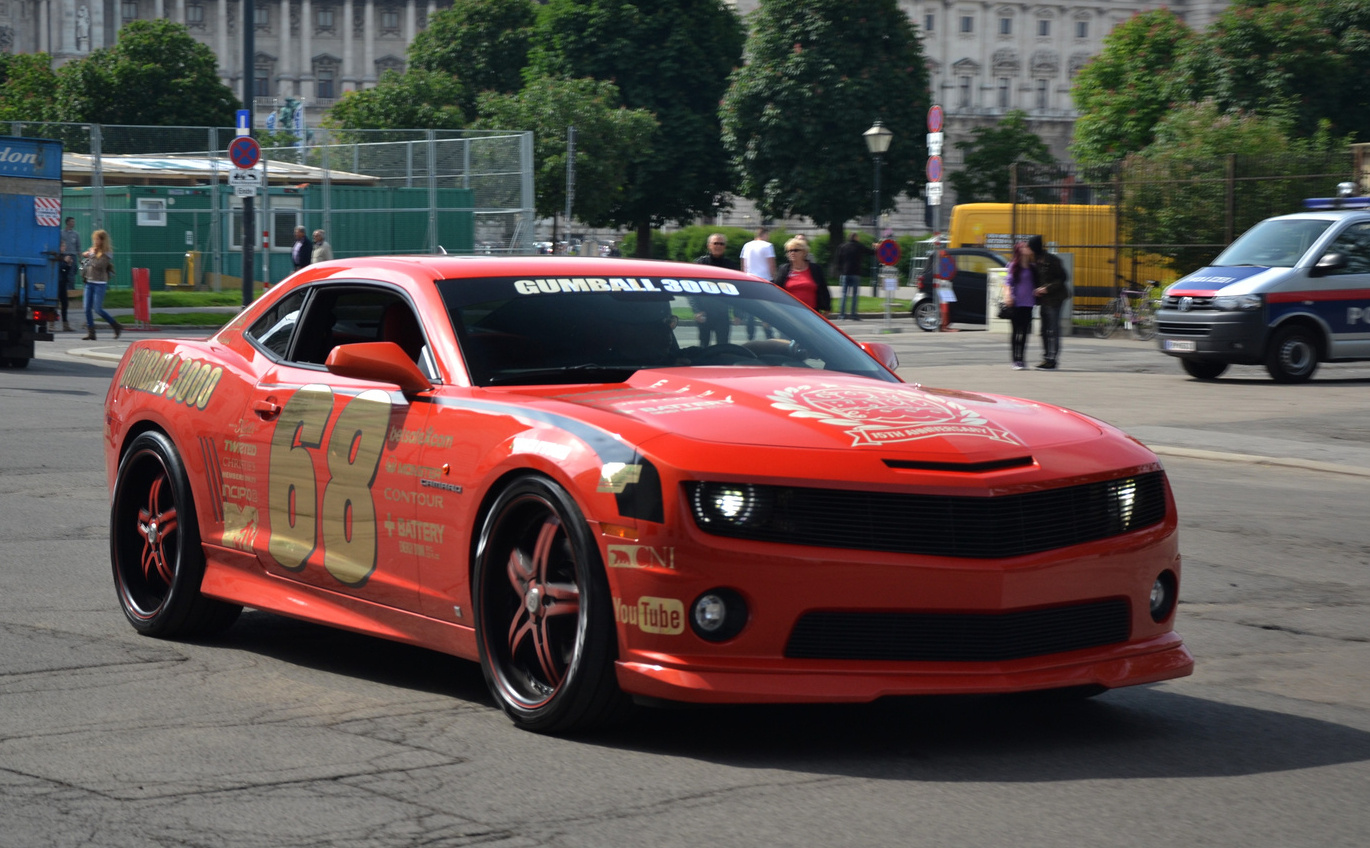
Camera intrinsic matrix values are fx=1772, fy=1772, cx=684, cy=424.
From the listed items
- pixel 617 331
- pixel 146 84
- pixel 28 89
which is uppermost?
pixel 146 84

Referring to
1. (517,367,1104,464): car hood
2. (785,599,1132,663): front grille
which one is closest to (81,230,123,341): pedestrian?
(517,367,1104,464): car hood

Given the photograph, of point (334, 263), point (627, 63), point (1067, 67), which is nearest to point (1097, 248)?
point (334, 263)

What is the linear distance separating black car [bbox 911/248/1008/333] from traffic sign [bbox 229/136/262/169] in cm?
1489

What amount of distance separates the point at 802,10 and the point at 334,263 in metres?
63.0

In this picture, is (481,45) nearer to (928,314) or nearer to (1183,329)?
(928,314)

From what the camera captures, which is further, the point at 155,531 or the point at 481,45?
the point at 481,45

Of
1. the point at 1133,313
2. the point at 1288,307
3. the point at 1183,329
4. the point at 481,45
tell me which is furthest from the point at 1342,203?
the point at 481,45

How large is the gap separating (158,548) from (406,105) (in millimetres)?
78216

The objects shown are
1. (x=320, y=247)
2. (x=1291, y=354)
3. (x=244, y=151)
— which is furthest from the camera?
(x=320, y=247)

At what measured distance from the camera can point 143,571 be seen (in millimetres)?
6902

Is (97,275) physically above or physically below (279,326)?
above

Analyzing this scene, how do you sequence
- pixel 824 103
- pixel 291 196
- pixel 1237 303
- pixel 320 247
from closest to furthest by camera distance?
pixel 1237 303
pixel 320 247
pixel 291 196
pixel 824 103

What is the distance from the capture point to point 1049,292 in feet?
75.0

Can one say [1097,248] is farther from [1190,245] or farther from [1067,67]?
[1067,67]
